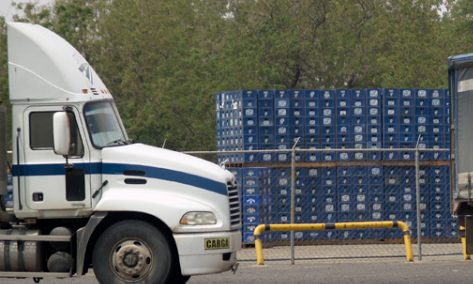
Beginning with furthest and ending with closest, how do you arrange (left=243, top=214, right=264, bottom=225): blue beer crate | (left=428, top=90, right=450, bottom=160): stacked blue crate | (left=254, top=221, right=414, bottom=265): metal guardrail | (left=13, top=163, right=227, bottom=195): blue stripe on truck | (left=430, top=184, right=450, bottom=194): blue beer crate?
(left=428, top=90, right=450, bottom=160): stacked blue crate, (left=430, top=184, right=450, bottom=194): blue beer crate, (left=243, top=214, right=264, bottom=225): blue beer crate, (left=254, top=221, right=414, bottom=265): metal guardrail, (left=13, top=163, right=227, bottom=195): blue stripe on truck

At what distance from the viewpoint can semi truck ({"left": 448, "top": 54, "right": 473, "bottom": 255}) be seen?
446 inches

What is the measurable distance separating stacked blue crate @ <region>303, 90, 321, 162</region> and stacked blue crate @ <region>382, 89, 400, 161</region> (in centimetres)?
168

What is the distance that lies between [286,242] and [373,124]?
368cm

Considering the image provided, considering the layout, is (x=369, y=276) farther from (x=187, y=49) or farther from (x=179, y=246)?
(x=187, y=49)

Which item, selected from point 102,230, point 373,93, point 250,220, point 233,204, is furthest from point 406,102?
point 102,230

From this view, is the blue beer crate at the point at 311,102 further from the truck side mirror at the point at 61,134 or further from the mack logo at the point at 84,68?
the truck side mirror at the point at 61,134

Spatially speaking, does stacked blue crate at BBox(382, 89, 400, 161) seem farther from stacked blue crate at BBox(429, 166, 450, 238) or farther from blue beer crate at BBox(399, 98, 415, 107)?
stacked blue crate at BBox(429, 166, 450, 238)

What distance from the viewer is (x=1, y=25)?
31.9 m

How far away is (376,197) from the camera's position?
1764 cm

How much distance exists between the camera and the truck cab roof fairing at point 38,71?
8.91m

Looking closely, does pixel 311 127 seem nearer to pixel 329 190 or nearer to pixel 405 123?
pixel 329 190

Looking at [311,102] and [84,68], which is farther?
[311,102]

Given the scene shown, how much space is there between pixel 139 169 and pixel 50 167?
1.11 m

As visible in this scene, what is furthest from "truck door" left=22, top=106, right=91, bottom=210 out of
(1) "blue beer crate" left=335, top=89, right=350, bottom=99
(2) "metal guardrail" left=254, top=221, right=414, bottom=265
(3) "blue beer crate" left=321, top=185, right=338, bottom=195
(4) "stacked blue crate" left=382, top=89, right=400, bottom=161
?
(4) "stacked blue crate" left=382, top=89, right=400, bottom=161
